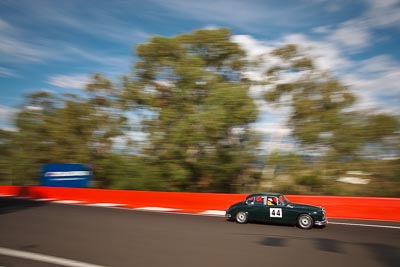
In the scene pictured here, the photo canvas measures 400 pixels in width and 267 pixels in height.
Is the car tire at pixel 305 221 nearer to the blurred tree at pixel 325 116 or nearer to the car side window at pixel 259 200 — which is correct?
the car side window at pixel 259 200

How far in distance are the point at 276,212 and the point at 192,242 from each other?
3.73 meters

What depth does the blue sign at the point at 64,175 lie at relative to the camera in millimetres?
22672

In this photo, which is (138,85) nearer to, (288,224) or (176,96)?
(176,96)

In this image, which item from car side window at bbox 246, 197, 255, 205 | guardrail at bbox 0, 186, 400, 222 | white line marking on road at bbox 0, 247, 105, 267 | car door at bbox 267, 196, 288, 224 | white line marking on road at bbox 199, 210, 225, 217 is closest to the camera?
white line marking on road at bbox 0, 247, 105, 267

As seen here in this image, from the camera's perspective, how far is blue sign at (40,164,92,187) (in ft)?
74.4

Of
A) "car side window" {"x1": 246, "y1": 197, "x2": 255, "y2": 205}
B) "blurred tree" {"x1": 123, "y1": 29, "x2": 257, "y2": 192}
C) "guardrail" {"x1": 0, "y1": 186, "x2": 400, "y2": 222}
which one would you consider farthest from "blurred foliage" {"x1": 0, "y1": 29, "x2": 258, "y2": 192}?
"car side window" {"x1": 246, "y1": 197, "x2": 255, "y2": 205}

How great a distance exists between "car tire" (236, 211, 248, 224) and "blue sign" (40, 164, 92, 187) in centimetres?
1636

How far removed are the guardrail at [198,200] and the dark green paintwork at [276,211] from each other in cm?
268

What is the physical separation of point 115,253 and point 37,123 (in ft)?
106

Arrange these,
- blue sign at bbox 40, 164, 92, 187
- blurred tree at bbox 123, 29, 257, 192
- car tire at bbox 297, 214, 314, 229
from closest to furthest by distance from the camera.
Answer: car tire at bbox 297, 214, 314, 229 < blurred tree at bbox 123, 29, 257, 192 < blue sign at bbox 40, 164, 92, 187

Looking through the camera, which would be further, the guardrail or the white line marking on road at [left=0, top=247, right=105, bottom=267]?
the guardrail

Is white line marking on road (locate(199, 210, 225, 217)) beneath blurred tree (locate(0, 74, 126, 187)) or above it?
beneath

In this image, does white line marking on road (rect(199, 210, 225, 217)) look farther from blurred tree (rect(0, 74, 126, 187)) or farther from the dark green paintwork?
blurred tree (rect(0, 74, 126, 187))

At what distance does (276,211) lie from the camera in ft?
34.2
